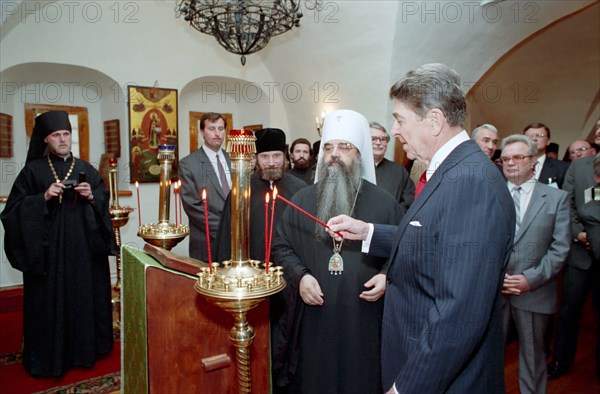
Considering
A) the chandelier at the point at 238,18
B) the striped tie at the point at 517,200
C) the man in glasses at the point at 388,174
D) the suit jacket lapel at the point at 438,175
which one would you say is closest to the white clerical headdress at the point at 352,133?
the striped tie at the point at 517,200

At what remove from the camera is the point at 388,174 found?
14.0 ft

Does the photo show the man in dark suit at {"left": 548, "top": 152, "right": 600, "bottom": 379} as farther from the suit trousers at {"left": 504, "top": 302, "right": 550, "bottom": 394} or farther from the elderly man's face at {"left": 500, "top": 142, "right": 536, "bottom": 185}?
the elderly man's face at {"left": 500, "top": 142, "right": 536, "bottom": 185}

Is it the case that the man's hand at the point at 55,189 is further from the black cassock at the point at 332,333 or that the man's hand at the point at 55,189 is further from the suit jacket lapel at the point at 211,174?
the black cassock at the point at 332,333

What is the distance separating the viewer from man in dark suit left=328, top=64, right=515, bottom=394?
4.06ft

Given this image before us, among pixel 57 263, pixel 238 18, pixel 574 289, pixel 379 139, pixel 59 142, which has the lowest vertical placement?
pixel 574 289

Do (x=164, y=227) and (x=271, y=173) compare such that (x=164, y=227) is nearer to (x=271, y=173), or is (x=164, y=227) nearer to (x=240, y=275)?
(x=271, y=173)

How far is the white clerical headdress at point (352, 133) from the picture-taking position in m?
2.66

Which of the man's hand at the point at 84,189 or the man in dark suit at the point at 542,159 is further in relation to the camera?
the man in dark suit at the point at 542,159

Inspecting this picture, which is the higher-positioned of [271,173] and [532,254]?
[271,173]

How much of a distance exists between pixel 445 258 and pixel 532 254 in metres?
1.89

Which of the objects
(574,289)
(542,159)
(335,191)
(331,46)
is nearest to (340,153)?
(335,191)

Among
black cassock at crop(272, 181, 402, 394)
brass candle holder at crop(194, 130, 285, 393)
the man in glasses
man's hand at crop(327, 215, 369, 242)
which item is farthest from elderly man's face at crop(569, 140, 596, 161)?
brass candle holder at crop(194, 130, 285, 393)

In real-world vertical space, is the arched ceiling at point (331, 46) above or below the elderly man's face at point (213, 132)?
above

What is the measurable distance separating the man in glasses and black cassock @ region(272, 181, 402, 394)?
197cm
